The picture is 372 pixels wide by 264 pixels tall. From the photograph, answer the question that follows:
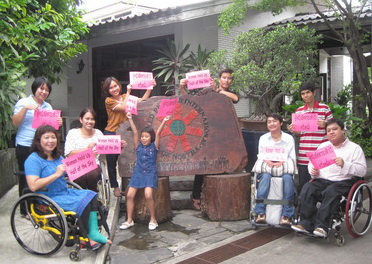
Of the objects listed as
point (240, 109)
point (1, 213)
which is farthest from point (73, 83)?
point (1, 213)

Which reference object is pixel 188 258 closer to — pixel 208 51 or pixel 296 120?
pixel 296 120

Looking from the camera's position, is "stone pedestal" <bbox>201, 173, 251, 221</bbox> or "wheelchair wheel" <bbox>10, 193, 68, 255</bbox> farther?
"stone pedestal" <bbox>201, 173, 251, 221</bbox>

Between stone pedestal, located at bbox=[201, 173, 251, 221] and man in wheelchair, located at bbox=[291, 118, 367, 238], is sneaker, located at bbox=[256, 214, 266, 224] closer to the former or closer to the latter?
man in wheelchair, located at bbox=[291, 118, 367, 238]

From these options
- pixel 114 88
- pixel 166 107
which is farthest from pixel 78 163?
pixel 166 107

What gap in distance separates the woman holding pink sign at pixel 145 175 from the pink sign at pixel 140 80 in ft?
1.91

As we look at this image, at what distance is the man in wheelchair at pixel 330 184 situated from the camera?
4.04m

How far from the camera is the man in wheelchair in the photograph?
4035 millimetres

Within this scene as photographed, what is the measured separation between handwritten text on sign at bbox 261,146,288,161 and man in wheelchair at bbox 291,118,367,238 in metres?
0.34

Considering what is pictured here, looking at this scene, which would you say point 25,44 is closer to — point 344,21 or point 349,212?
point 349,212

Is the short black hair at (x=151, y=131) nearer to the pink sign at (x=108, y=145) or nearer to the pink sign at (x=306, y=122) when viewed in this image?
the pink sign at (x=108, y=145)

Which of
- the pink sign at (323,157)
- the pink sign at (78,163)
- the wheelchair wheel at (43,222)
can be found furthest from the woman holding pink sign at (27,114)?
the pink sign at (323,157)

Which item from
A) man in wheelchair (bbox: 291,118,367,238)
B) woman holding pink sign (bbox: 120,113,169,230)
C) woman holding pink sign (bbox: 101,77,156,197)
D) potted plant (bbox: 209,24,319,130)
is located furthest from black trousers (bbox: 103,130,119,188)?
potted plant (bbox: 209,24,319,130)

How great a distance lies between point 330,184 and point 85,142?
293cm

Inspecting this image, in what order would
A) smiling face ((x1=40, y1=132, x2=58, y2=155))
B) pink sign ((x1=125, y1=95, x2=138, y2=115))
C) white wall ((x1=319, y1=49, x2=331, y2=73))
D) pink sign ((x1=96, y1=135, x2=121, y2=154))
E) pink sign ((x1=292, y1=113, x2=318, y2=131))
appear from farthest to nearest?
white wall ((x1=319, y1=49, x2=331, y2=73))
pink sign ((x1=125, y1=95, x2=138, y2=115))
pink sign ((x1=292, y1=113, x2=318, y2=131))
pink sign ((x1=96, y1=135, x2=121, y2=154))
smiling face ((x1=40, y1=132, x2=58, y2=155))
